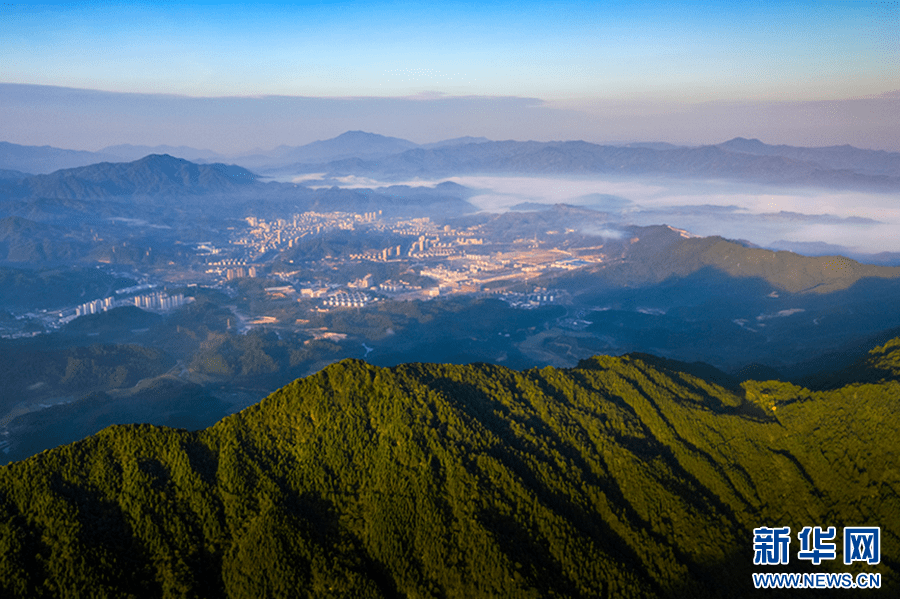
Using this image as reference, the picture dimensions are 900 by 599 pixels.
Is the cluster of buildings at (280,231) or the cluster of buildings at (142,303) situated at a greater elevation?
the cluster of buildings at (280,231)

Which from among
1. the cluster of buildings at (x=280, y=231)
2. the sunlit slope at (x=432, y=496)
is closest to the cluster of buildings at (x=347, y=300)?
the cluster of buildings at (x=280, y=231)

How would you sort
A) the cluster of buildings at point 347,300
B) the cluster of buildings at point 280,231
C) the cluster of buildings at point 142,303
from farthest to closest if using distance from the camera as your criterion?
the cluster of buildings at point 280,231
the cluster of buildings at point 142,303
the cluster of buildings at point 347,300

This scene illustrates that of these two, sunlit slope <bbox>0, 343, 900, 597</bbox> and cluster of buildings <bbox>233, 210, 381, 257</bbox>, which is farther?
cluster of buildings <bbox>233, 210, 381, 257</bbox>

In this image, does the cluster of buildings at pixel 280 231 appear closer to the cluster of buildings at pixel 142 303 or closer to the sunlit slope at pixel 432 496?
the cluster of buildings at pixel 142 303

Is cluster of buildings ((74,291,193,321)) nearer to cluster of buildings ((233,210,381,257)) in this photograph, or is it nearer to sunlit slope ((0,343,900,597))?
cluster of buildings ((233,210,381,257))

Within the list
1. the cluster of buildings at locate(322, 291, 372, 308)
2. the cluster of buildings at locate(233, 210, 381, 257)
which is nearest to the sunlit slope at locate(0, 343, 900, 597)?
the cluster of buildings at locate(322, 291, 372, 308)

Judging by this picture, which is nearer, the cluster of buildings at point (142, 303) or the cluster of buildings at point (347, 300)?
the cluster of buildings at point (347, 300)

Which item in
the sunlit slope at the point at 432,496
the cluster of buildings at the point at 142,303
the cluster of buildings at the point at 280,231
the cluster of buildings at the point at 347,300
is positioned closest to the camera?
the sunlit slope at the point at 432,496

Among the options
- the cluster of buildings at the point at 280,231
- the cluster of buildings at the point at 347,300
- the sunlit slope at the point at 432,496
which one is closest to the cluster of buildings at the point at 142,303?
the cluster of buildings at the point at 347,300

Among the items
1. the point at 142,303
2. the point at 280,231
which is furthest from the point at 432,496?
the point at 280,231
